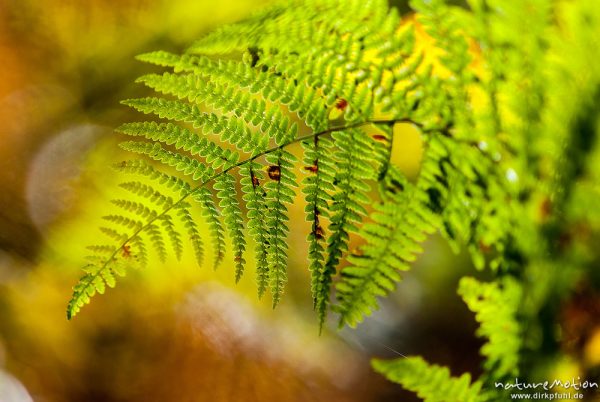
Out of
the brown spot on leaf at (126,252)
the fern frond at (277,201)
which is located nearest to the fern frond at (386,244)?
the fern frond at (277,201)

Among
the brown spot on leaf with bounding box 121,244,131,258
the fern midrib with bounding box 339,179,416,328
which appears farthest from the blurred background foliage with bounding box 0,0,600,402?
the fern midrib with bounding box 339,179,416,328

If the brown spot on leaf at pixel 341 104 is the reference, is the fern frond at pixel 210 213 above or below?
below

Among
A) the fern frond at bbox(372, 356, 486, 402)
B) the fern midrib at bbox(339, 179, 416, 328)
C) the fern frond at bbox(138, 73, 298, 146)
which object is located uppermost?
the fern frond at bbox(138, 73, 298, 146)

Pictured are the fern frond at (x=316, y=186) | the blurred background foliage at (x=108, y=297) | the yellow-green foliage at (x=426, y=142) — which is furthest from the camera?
the blurred background foliage at (x=108, y=297)

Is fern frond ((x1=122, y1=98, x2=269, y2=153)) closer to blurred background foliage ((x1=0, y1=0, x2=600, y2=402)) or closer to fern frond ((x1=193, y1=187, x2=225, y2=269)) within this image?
fern frond ((x1=193, y1=187, x2=225, y2=269))

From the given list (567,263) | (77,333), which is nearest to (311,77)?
(567,263)

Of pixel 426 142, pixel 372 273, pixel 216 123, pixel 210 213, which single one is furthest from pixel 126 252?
pixel 426 142

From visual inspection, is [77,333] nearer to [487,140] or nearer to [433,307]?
[433,307]

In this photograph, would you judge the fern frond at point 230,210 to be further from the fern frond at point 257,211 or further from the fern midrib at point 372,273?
the fern midrib at point 372,273
